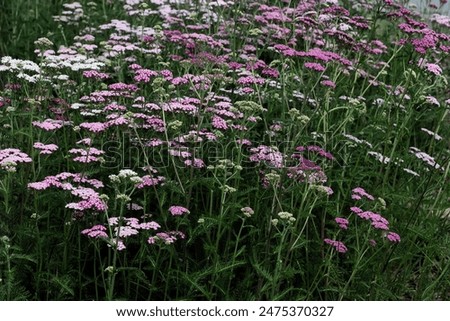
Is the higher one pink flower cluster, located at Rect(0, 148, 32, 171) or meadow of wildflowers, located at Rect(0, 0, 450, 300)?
pink flower cluster, located at Rect(0, 148, 32, 171)

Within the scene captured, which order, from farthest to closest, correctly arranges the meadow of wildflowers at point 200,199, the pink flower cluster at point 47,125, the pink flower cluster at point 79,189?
the pink flower cluster at point 47,125 < the meadow of wildflowers at point 200,199 < the pink flower cluster at point 79,189

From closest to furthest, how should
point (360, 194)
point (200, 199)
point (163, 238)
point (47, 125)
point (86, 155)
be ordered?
point (163, 238) < point (86, 155) < point (47, 125) < point (360, 194) < point (200, 199)

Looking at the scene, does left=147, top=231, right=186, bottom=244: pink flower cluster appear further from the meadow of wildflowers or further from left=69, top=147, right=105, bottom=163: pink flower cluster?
left=69, top=147, right=105, bottom=163: pink flower cluster

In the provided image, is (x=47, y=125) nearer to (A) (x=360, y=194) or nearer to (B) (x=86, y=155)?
(B) (x=86, y=155)

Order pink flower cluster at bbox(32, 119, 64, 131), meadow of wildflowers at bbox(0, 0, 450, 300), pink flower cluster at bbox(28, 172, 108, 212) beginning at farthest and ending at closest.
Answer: pink flower cluster at bbox(32, 119, 64, 131)
meadow of wildflowers at bbox(0, 0, 450, 300)
pink flower cluster at bbox(28, 172, 108, 212)

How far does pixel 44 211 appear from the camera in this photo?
4625 mm

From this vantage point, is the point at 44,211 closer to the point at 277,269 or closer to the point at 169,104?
the point at 169,104

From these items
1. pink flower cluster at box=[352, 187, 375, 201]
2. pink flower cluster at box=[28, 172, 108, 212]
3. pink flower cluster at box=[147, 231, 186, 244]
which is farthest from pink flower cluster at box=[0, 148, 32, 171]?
pink flower cluster at box=[352, 187, 375, 201]

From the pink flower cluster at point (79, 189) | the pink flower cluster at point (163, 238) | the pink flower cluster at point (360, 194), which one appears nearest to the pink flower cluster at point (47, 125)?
the pink flower cluster at point (79, 189)

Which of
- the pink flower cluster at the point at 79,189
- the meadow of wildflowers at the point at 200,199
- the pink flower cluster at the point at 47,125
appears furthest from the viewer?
the pink flower cluster at the point at 47,125

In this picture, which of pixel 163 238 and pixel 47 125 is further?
pixel 47 125

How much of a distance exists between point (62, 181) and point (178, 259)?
3.03 feet

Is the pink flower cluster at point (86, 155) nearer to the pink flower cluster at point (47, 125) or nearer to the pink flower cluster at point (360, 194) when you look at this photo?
the pink flower cluster at point (47, 125)

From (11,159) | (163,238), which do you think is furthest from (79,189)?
(163,238)
